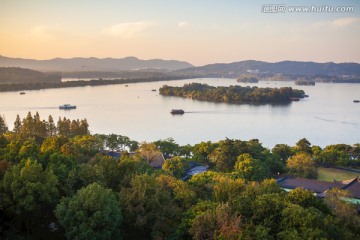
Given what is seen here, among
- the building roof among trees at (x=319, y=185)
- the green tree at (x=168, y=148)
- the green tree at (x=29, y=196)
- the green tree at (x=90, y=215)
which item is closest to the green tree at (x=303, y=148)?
the building roof among trees at (x=319, y=185)

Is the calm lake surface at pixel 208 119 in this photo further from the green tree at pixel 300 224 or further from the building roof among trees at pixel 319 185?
the green tree at pixel 300 224

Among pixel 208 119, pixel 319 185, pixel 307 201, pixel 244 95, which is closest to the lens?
pixel 307 201

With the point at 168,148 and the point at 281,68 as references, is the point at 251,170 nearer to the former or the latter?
the point at 168,148

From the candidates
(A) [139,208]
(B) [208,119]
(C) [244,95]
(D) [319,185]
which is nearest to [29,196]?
(A) [139,208]

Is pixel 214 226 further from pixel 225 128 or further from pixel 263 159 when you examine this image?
pixel 225 128

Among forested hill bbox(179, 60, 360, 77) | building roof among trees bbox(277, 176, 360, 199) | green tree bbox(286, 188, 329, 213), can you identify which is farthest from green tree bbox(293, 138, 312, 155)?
forested hill bbox(179, 60, 360, 77)

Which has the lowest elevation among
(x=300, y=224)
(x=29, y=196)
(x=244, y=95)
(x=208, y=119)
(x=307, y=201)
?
(x=208, y=119)

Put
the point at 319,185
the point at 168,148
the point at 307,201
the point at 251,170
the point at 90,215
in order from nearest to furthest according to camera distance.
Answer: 1. the point at 90,215
2. the point at 307,201
3. the point at 319,185
4. the point at 251,170
5. the point at 168,148
